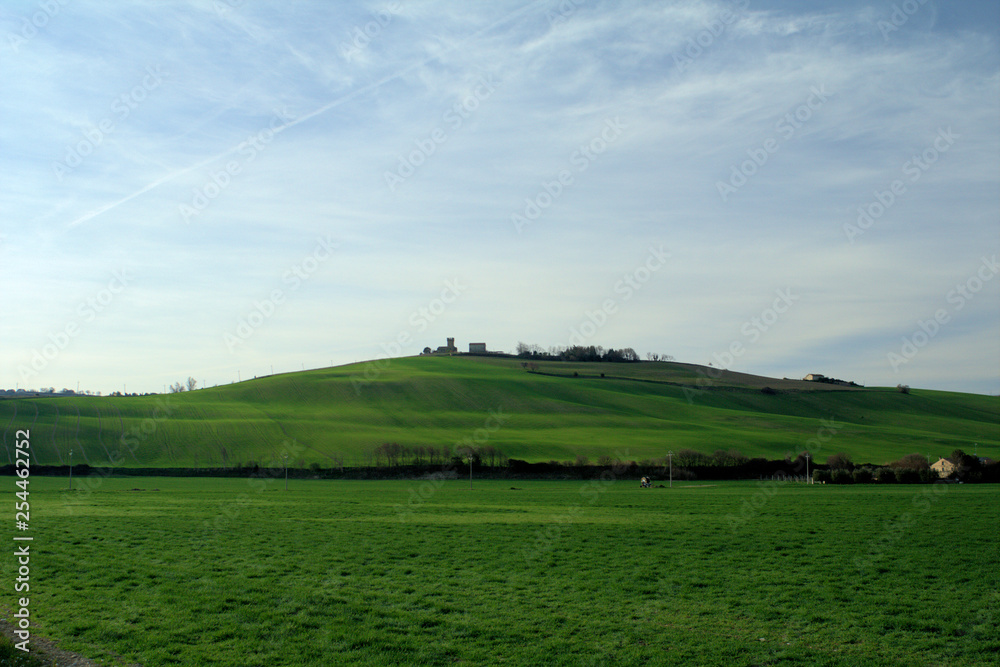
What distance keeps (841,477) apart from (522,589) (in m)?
62.4

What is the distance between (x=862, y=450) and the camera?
89000mm

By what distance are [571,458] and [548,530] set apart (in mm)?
54631

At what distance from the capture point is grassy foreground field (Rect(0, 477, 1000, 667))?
464 inches

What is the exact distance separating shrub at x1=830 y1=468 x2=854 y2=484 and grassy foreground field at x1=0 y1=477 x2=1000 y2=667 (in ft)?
128

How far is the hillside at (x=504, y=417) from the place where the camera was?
84062 millimetres

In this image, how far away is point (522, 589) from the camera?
54.2ft

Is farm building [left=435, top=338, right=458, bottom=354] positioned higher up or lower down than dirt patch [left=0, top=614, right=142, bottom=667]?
higher up

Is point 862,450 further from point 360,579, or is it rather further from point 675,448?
point 360,579

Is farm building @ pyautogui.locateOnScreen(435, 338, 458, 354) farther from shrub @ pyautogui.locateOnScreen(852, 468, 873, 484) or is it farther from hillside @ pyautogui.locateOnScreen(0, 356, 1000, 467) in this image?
shrub @ pyautogui.locateOnScreen(852, 468, 873, 484)

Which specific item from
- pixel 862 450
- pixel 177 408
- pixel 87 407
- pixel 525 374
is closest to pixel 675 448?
pixel 862 450

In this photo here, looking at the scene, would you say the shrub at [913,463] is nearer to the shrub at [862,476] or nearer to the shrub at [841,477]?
the shrub at [862,476]

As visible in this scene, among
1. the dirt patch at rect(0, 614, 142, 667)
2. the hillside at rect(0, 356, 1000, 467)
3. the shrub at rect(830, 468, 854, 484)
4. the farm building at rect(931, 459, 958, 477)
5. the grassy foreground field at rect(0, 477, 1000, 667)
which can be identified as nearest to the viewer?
the dirt patch at rect(0, 614, 142, 667)

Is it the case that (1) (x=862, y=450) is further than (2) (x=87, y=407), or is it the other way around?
(2) (x=87, y=407)

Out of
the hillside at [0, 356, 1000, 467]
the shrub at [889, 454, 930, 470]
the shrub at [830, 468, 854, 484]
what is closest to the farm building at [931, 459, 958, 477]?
the shrub at [889, 454, 930, 470]
